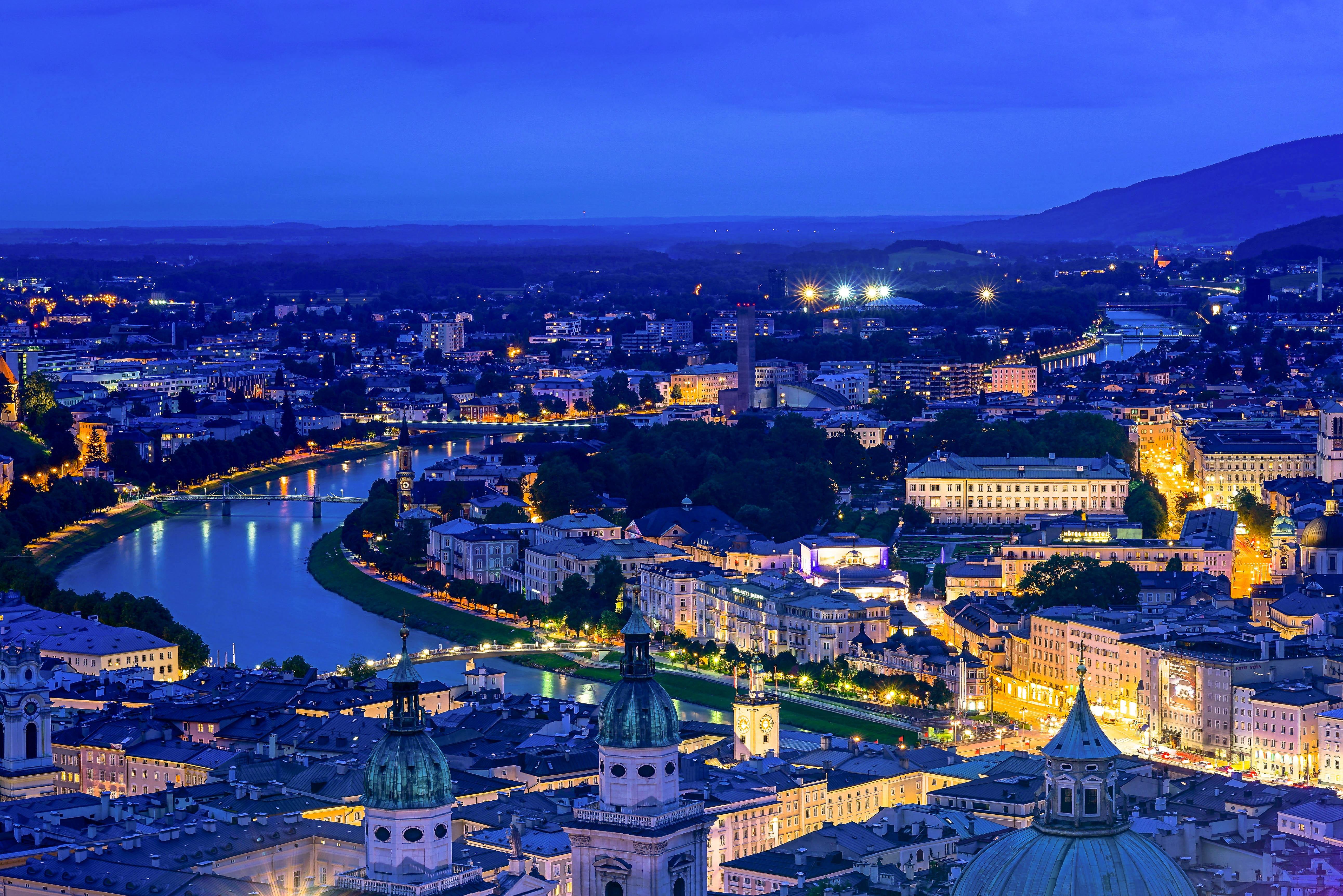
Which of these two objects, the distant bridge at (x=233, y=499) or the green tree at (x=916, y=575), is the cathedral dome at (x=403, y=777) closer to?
A: the green tree at (x=916, y=575)

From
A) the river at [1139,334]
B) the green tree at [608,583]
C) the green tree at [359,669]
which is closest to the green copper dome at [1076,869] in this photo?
the green tree at [359,669]

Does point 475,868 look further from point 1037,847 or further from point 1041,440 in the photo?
point 1041,440

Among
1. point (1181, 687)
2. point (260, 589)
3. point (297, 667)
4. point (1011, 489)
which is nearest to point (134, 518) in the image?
point (260, 589)

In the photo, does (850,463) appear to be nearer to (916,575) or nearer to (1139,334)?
(916,575)

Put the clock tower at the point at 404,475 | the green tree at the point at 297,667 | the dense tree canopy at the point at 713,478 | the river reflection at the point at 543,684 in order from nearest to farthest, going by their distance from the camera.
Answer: the green tree at the point at 297,667 < the river reflection at the point at 543,684 < the dense tree canopy at the point at 713,478 < the clock tower at the point at 404,475

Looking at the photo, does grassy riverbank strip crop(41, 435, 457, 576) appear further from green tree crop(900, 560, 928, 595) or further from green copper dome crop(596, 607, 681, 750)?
green copper dome crop(596, 607, 681, 750)

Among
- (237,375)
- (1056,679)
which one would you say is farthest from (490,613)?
(237,375)
